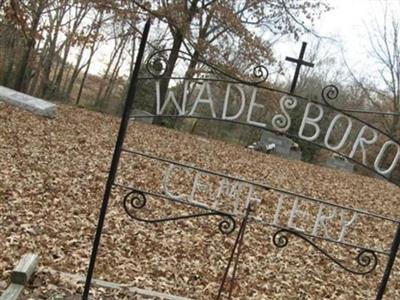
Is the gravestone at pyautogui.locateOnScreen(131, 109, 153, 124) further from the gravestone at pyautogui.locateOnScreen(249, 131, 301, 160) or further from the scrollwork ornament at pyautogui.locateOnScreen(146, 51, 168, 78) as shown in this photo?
the gravestone at pyautogui.locateOnScreen(249, 131, 301, 160)

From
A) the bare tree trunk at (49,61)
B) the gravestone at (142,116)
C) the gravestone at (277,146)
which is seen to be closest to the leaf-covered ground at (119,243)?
the gravestone at (142,116)

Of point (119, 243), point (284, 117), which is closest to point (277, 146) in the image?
point (119, 243)

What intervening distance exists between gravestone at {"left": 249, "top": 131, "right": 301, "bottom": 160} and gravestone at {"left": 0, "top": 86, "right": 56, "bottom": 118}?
7.36 meters

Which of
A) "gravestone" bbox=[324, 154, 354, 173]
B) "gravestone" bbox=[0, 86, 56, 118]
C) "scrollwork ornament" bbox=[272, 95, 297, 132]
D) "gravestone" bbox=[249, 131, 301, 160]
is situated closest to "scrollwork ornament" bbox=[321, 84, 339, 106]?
"scrollwork ornament" bbox=[272, 95, 297, 132]

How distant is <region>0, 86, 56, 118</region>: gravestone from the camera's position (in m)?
12.1

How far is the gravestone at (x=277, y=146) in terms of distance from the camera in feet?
54.5

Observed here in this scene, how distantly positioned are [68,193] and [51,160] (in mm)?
1718

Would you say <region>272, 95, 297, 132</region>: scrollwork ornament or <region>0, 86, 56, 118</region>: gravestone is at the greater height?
<region>272, 95, 297, 132</region>: scrollwork ornament

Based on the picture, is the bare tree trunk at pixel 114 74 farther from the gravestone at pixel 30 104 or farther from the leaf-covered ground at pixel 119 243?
the leaf-covered ground at pixel 119 243

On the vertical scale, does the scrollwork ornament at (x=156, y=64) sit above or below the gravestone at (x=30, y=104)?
above

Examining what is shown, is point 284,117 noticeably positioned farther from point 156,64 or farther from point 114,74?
point 114,74

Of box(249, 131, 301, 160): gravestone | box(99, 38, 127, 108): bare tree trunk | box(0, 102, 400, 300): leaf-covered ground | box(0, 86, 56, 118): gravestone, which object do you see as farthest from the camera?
box(99, 38, 127, 108): bare tree trunk

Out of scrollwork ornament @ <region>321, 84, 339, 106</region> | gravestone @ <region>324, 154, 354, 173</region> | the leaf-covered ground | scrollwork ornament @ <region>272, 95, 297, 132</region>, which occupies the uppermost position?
scrollwork ornament @ <region>321, 84, 339, 106</region>

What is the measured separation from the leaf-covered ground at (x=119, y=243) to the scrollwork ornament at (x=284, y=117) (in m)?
2.04
